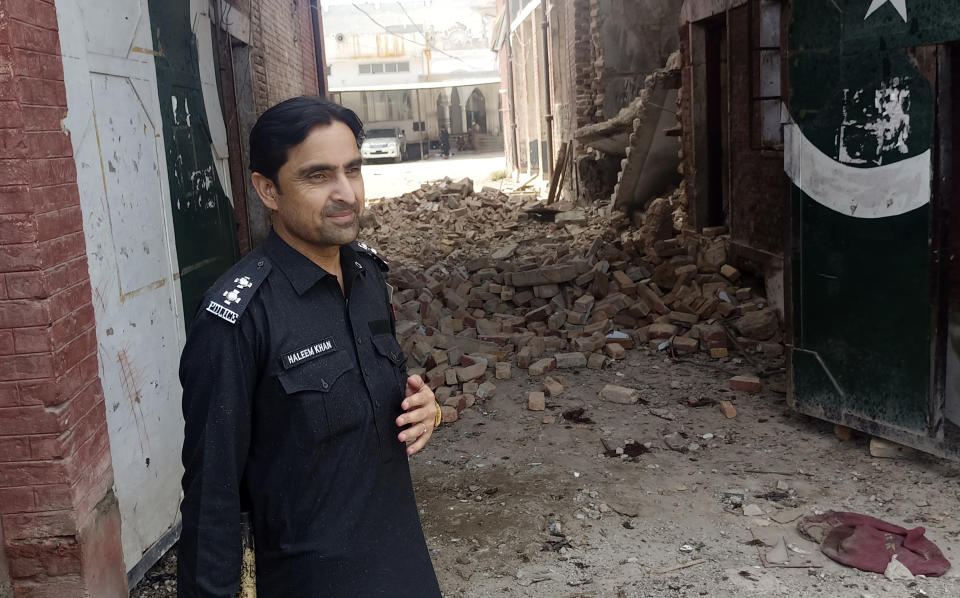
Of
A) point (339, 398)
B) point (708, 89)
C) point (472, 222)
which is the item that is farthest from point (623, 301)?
point (472, 222)

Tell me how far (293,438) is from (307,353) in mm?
208

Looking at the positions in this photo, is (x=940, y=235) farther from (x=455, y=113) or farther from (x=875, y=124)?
(x=455, y=113)

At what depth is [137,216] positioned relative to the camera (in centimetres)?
438

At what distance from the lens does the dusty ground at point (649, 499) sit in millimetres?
4074

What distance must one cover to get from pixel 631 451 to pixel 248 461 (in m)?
3.98

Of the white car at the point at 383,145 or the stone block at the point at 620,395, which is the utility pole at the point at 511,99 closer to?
the white car at the point at 383,145

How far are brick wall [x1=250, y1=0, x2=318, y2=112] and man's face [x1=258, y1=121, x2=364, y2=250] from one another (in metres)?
7.78

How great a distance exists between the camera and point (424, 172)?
108 feet

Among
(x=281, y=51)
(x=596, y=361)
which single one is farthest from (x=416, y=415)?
(x=281, y=51)

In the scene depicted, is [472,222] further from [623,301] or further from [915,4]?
[915,4]

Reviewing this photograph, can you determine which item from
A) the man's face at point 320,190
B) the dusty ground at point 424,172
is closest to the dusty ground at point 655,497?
the man's face at point 320,190

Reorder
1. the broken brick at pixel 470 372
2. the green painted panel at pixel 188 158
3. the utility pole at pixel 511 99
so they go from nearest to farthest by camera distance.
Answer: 1. the green painted panel at pixel 188 158
2. the broken brick at pixel 470 372
3. the utility pole at pixel 511 99

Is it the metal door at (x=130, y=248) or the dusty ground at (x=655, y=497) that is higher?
the metal door at (x=130, y=248)

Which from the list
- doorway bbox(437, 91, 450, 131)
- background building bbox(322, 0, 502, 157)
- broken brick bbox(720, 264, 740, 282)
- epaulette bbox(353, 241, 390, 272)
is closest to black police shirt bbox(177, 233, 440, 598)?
epaulette bbox(353, 241, 390, 272)
